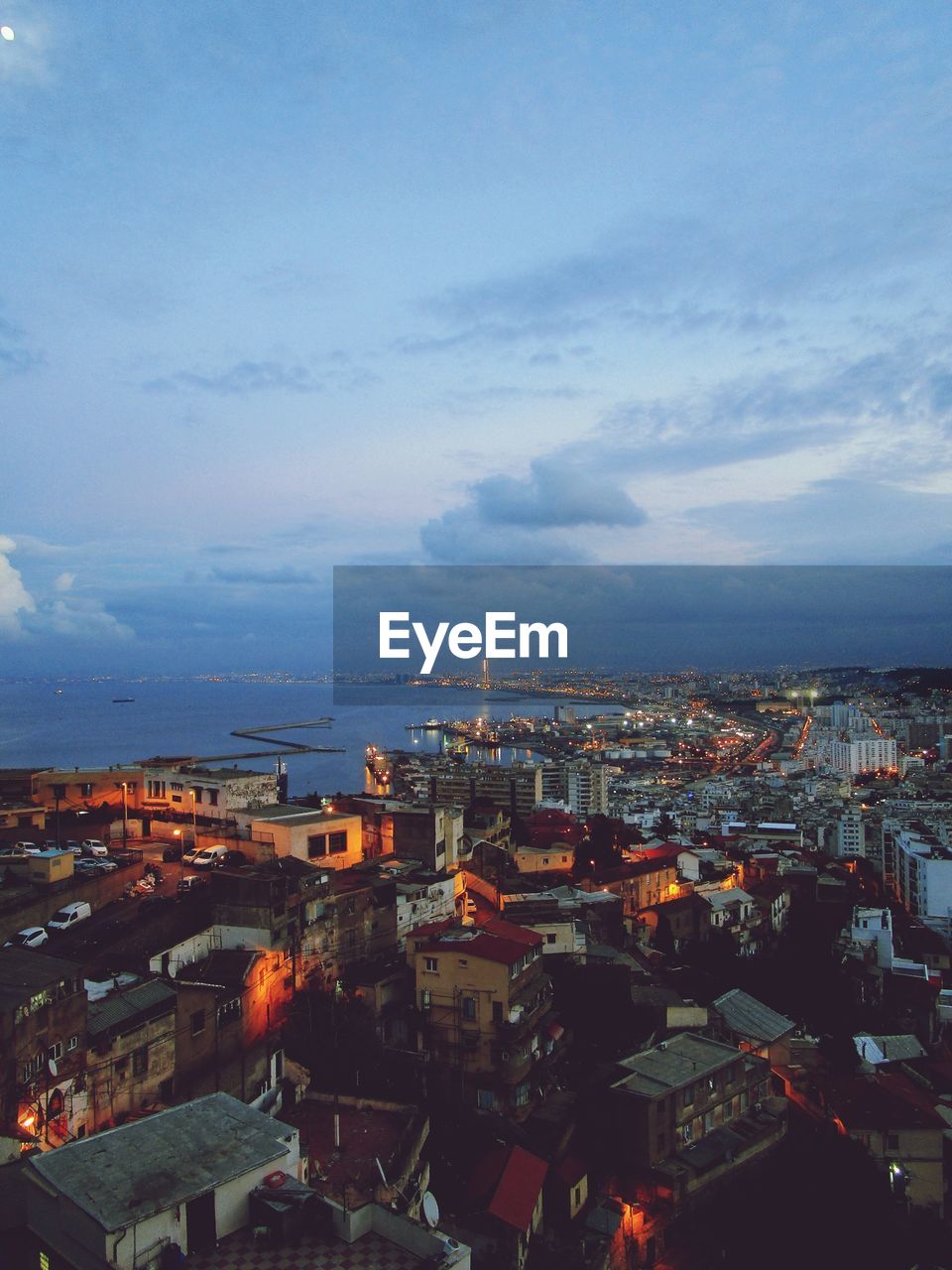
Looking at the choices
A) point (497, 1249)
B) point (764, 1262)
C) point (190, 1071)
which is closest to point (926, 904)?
point (764, 1262)

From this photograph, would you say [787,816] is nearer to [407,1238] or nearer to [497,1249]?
[497,1249]

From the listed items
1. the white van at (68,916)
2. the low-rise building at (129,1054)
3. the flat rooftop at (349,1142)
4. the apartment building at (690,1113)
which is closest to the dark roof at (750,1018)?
the apartment building at (690,1113)

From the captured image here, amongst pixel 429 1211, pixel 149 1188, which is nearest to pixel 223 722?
pixel 429 1211

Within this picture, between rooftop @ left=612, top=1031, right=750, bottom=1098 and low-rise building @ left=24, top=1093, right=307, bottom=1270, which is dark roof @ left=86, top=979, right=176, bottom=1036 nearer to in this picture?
low-rise building @ left=24, top=1093, right=307, bottom=1270

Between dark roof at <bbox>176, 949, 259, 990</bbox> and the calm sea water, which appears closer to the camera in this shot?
dark roof at <bbox>176, 949, 259, 990</bbox>

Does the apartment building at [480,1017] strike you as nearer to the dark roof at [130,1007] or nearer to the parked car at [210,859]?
the dark roof at [130,1007]

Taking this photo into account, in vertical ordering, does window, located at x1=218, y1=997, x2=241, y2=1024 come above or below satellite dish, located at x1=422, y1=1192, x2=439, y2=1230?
above

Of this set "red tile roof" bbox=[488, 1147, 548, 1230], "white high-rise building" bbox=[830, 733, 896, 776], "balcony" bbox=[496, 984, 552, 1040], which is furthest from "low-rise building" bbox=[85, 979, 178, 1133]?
"white high-rise building" bbox=[830, 733, 896, 776]
